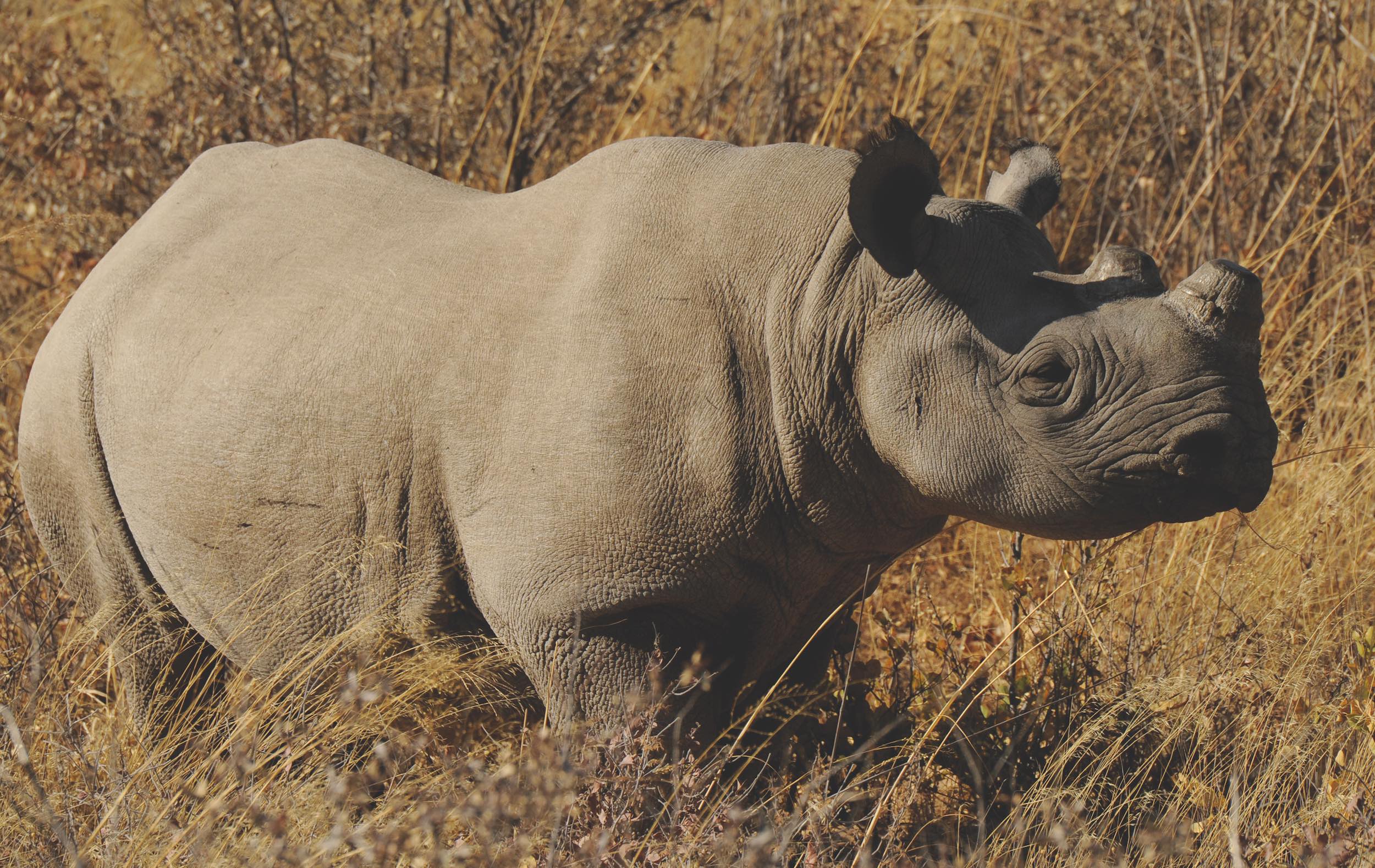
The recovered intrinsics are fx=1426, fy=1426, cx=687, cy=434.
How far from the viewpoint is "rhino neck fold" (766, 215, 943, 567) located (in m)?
2.79

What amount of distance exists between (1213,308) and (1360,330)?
3.05 m

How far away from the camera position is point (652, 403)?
2.73 metres

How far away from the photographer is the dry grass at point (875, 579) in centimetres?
268

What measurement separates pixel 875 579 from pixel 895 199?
0.96 m

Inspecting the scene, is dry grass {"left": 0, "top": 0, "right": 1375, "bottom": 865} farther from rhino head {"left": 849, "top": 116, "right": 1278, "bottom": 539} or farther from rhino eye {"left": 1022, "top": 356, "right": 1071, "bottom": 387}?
rhino eye {"left": 1022, "top": 356, "right": 1071, "bottom": 387}

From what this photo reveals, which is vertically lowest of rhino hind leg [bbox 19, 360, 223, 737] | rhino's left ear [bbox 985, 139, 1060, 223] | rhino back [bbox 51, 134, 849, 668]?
rhino hind leg [bbox 19, 360, 223, 737]

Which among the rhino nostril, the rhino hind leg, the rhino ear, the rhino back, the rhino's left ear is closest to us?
the rhino nostril

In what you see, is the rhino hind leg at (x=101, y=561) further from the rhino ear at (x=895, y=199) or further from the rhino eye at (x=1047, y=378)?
the rhino eye at (x=1047, y=378)

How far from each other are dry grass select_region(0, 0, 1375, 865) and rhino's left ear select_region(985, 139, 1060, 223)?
1053 mm

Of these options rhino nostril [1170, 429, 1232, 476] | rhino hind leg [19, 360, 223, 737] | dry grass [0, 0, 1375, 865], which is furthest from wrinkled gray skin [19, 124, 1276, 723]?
dry grass [0, 0, 1375, 865]

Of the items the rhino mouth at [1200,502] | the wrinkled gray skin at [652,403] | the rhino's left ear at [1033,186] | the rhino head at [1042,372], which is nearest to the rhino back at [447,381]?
the wrinkled gray skin at [652,403]

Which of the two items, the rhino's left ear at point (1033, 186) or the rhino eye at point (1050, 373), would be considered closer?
the rhino eye at point (1050, 373)

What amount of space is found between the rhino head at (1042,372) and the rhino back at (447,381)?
22 cm

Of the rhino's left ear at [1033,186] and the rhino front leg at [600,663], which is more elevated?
the rhino's left ear at [1033,186]
